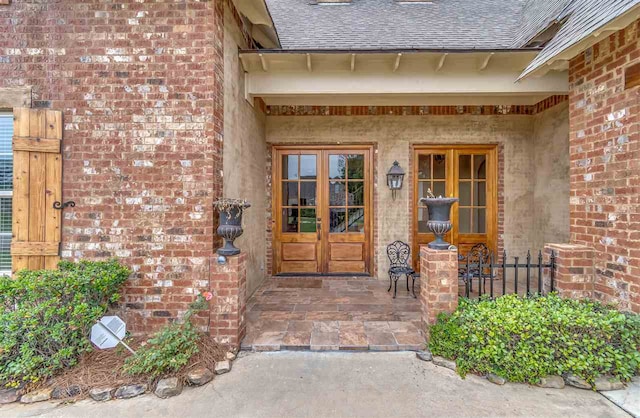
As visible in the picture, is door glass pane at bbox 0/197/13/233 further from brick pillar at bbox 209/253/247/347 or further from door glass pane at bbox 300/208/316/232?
door glass pane at bbox 300/208/316/232

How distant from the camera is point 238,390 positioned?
2244 millimetres

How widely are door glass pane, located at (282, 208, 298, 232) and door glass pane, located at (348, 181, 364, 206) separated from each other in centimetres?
105

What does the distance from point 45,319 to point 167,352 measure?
0.93 m

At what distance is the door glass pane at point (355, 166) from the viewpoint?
532 centimetres

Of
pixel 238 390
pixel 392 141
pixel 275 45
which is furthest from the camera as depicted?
pixel 392 141

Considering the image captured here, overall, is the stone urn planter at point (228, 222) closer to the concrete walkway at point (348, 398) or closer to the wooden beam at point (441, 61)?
the concrete walkway at point (348, 398)

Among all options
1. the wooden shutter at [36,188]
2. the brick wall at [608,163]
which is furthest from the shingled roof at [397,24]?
the wooden shutter at [36,188]

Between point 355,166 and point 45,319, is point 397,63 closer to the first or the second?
point 355,166

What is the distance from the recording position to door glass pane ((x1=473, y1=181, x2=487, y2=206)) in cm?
530

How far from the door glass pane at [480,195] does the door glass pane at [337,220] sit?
238 cm

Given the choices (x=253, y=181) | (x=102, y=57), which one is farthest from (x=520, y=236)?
(x=102, y=57)

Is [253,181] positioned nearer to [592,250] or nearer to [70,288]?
[70,288]

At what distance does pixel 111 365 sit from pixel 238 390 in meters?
1.14

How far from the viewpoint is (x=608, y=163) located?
9.11 ft
